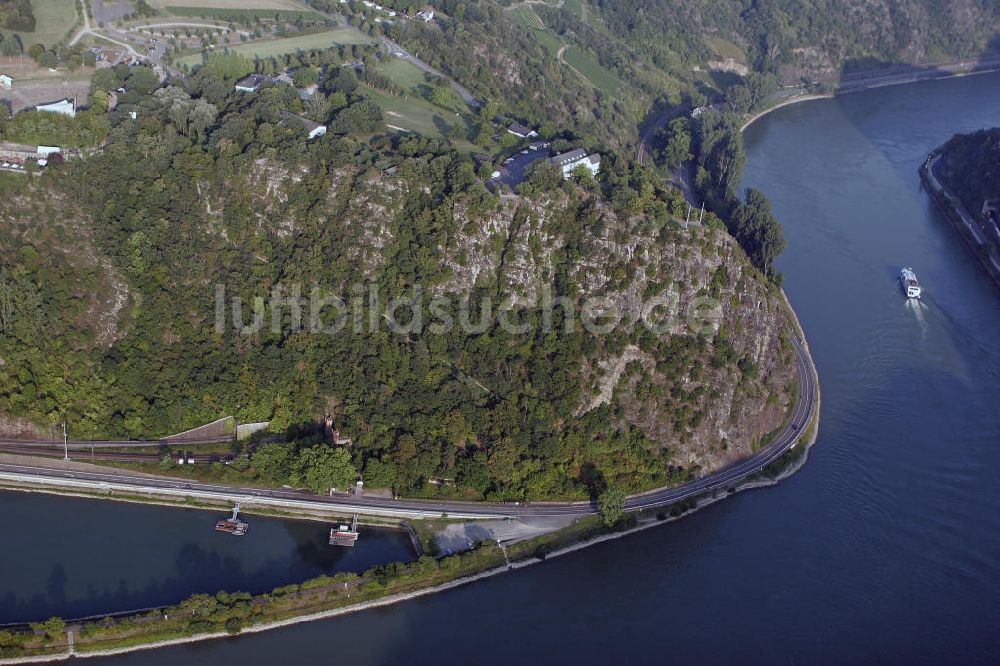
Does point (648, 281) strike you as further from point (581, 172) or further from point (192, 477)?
point (192, 477)

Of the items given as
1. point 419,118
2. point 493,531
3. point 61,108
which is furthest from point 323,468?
point 61,108

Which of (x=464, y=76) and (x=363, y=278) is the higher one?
(x=464, y=76)

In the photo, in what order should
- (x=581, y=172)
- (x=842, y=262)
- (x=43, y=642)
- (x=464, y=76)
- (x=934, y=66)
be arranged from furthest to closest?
(x=934, y=66)
(x=464, y=76)
(x=842, y=262)
(x=581, y=172)
(x=43, y=642)

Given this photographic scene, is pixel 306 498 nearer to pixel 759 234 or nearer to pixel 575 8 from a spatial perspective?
pixel 759 234

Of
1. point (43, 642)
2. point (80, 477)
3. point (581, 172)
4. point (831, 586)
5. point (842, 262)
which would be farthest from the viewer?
point (842, 262)

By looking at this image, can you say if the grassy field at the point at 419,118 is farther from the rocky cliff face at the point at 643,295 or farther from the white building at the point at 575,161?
the rocky cliff face at the point at 643,295

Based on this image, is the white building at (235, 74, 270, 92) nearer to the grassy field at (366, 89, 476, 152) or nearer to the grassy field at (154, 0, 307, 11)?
the grassy field at (366, 89, 476, 152)

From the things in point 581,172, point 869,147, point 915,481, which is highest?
point 869,147

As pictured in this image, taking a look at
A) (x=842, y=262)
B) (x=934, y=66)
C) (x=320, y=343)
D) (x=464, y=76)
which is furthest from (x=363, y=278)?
(x=934, y=66)
